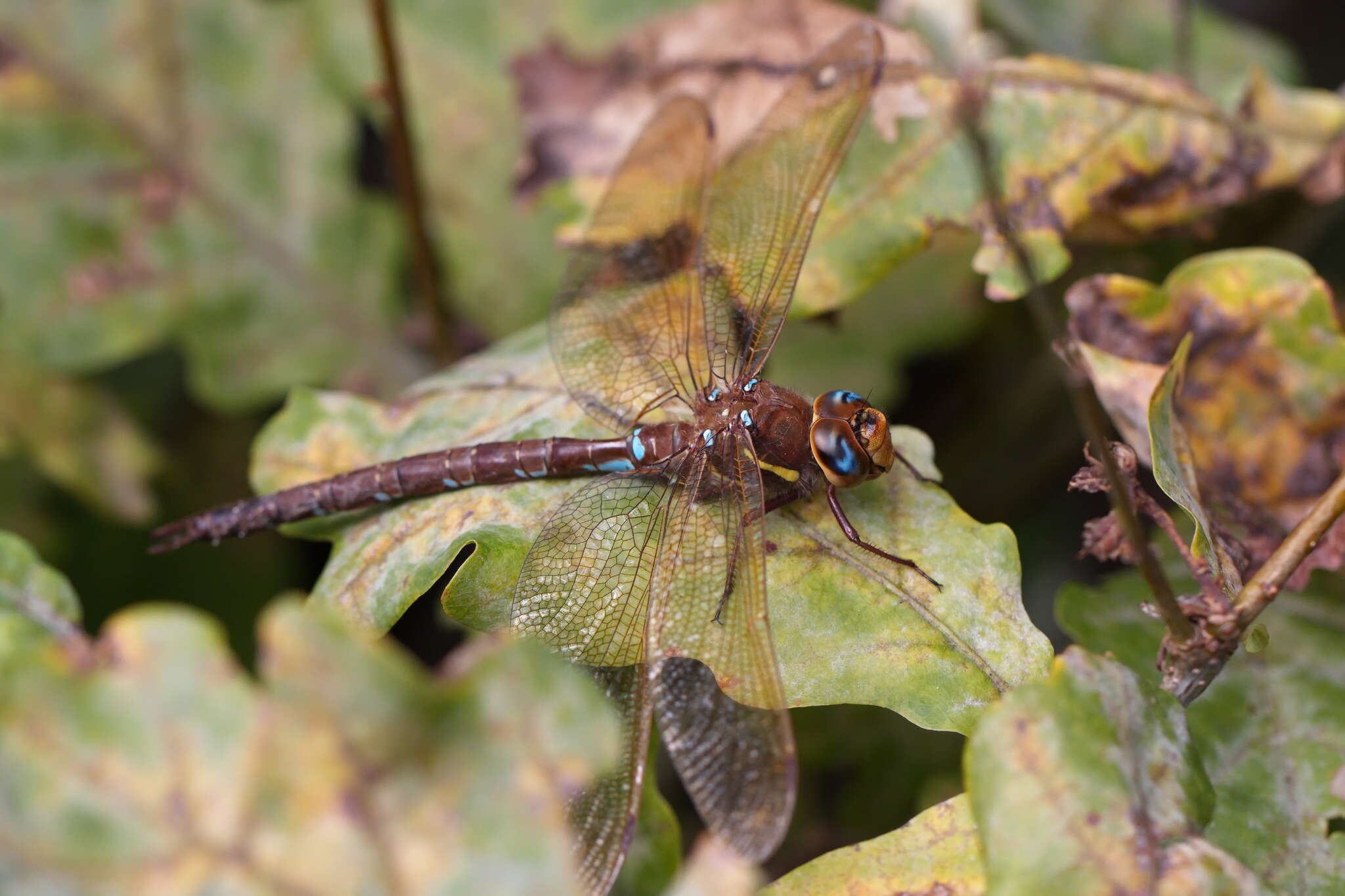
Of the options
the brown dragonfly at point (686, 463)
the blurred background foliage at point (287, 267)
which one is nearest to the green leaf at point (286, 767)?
the brown dragonfly at point (686, 463)

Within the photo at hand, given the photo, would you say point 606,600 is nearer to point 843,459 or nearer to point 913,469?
point 843,459

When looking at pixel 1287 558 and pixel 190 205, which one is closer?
pixel 1287 558

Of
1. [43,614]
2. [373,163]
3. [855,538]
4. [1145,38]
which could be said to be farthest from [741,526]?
[373,163]

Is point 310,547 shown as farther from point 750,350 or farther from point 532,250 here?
point 750,350

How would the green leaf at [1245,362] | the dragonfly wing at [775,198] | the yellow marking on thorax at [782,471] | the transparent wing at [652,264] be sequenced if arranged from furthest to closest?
the transparent wing at [652,264] < the dragonfly wing at [775,198] < the yellow marking on thorax at [782,471] < the green leaf at [1245,362]

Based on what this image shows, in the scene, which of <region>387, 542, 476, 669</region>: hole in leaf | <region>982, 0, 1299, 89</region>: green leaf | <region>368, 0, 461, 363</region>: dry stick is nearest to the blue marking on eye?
<region>368, 0, 461, 363</region>: dry stick

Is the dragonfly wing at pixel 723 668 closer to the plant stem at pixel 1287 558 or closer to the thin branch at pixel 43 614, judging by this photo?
the plant stem at pixel 1287 558

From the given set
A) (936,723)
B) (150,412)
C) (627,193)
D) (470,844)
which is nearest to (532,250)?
(627,193)
